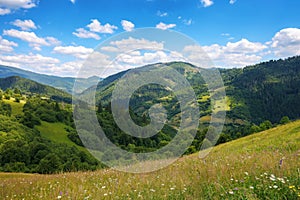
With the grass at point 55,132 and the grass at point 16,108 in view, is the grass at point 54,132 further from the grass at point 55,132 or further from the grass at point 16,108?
the grass at point 16,108

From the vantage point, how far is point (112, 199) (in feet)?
16.2

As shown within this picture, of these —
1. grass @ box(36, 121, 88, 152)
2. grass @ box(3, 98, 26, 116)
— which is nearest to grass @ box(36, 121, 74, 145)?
grass @ box(36, 121, 88, 152)

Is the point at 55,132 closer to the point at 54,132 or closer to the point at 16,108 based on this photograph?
the point at 54,132

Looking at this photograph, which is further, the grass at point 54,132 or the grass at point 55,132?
the grass at point 54,132

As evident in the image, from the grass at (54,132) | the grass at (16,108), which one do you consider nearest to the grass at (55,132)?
the grass at (54,132)

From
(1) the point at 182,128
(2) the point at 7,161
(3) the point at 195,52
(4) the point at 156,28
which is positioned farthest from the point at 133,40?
(2) the point at 7,161

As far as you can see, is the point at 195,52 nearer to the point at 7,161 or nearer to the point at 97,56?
the point at 97,56

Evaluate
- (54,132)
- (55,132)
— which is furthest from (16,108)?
(55,132)

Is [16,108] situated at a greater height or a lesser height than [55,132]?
greater

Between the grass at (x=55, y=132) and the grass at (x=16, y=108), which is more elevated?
the grass at (x=16, y=108)

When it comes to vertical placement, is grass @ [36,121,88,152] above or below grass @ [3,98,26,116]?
below

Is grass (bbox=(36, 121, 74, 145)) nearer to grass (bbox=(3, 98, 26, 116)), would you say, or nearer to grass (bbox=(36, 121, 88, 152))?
grass (bbox=(36, 121, 88, 152))

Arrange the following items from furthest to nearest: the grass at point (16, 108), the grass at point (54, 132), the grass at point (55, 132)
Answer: the grass at point (16, 108), the grass at point (54, 132), the grass at point (55, 132)

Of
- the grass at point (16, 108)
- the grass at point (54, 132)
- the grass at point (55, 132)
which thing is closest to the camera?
the grass at point (55, 132)
